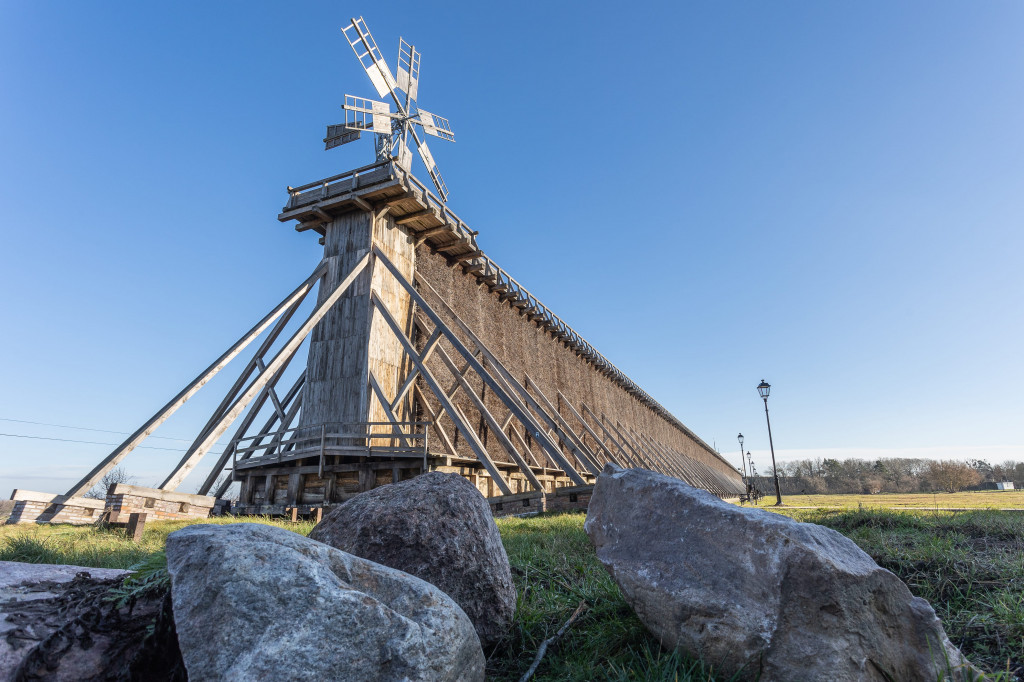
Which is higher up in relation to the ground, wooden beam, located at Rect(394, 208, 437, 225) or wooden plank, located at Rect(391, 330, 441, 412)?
wooden beam, located at Rect(394, 208, 437, 225)

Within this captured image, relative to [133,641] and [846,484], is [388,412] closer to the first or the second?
[133,641]

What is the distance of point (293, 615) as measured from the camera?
1.94m

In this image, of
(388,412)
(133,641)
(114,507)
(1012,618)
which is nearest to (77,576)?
(133,641)

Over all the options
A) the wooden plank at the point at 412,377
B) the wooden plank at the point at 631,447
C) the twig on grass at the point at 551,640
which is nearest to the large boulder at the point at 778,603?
the twig on grass at the point at 551,640

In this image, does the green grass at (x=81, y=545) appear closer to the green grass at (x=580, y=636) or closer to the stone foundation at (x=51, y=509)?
the stone foundation at (x=51, y=509)

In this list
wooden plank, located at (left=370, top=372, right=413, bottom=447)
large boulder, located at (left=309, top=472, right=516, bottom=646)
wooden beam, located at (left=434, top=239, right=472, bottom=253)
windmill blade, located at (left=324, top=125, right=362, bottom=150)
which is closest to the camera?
large boulder, located at (left=309, top=472, right=516, bottom=646)

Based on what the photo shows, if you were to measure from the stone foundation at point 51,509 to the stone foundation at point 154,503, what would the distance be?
18.0 inches

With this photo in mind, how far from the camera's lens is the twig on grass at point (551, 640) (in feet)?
9.31

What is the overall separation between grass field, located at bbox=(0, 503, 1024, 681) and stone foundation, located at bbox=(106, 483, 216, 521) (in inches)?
82.0

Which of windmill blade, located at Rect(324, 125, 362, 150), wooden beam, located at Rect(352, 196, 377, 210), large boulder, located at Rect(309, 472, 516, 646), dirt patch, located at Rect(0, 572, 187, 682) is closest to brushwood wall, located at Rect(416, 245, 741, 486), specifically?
wooden beam, located at Rect(352, 196, 377, 210)

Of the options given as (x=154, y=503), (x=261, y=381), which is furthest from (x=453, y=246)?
(x=154, y=503)

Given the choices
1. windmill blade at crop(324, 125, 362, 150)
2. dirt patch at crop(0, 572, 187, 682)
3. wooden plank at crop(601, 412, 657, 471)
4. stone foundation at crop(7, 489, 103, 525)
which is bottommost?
dirt patch at crop(0, 572, 187, 682)

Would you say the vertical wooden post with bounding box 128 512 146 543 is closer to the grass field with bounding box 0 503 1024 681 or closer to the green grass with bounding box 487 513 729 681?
the grass field with bounding box 0 503 1024 681

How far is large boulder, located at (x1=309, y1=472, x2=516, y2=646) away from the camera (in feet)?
10.8
